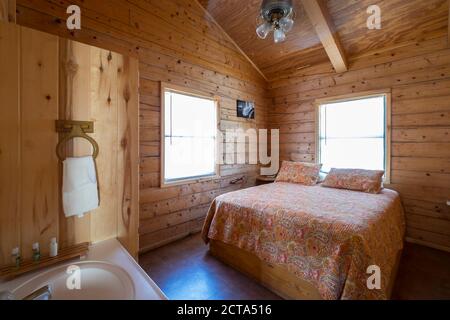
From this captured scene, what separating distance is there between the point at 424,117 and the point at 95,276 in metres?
3.67

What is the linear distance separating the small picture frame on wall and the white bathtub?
3042 mm

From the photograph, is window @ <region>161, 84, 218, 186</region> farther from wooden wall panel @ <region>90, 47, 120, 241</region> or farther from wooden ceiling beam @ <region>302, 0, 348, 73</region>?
wooden ceiling beam @ <region>302, 0, 348, 73</region>

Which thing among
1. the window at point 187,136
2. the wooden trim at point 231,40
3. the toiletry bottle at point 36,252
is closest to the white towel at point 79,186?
the toiletry bottle at point 36,252

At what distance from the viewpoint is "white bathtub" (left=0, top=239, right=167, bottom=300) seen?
79 centimetres

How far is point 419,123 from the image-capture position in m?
2.64

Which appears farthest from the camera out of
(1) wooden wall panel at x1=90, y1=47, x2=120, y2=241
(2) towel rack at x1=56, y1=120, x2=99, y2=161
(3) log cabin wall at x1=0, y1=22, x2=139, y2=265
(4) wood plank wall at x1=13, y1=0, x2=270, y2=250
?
(4) wood plank wall at x1=13, y1=0, x2=270, y2=250

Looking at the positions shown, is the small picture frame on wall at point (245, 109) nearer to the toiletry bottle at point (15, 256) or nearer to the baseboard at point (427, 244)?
the baseboard at point (427, 244)

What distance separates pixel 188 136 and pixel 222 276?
71.0 inches

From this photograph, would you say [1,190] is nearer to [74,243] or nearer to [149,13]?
[74,243]

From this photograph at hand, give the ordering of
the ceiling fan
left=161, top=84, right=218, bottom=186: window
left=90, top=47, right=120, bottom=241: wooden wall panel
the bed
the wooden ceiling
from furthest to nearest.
Answer: left=161, top=84, right=218, bottom=186: window → the wooden ceiling → the ceiling fan → the bed → left=90, top=47, right=120, bottom=241: wooden wall panel

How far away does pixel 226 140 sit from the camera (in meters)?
3.45

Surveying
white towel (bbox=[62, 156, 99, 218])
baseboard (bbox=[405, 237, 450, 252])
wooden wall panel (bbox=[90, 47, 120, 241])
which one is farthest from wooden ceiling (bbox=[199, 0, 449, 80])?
white towel (bbox=[62, 156, 99, 218])

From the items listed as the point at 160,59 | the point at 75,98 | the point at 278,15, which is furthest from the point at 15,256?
the point at 278,15

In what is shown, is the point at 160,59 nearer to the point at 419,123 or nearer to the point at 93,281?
the point at 93,281
